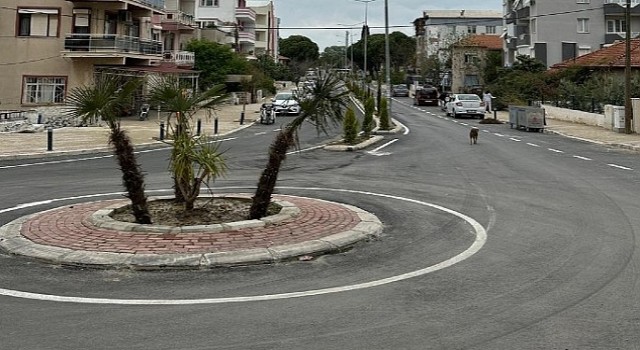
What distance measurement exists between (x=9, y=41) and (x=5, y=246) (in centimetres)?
3352

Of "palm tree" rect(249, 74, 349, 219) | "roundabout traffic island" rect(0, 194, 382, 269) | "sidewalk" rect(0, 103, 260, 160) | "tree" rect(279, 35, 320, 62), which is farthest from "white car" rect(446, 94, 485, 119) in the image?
"tree" rect(279, 35, 320, 62)

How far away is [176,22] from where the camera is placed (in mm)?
54906

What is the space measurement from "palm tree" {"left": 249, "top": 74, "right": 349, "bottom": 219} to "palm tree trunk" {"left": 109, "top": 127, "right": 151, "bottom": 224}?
5.08 ft

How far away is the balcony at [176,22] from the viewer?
5438 centimetres

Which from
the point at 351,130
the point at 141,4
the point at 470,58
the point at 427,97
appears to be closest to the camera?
the point at 351,130

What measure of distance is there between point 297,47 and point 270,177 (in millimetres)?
129839

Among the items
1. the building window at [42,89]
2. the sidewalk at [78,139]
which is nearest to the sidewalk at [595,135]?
the sidewalk at [78,139]

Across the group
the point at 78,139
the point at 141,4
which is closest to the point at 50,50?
the point at 141,4

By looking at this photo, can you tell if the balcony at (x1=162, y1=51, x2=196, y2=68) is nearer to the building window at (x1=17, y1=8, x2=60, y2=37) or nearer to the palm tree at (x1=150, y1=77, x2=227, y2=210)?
the building window at (x1=17, y1=8, x2=60, y2=37)

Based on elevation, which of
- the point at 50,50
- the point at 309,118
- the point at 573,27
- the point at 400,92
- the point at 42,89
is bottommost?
the point at 309,118

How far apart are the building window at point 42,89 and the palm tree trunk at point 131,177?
102 ft

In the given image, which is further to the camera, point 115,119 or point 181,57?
point 181,57

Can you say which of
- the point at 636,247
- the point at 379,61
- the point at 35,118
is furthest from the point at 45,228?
the point at 379,61

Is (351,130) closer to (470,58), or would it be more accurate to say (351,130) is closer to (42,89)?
(42,89)
